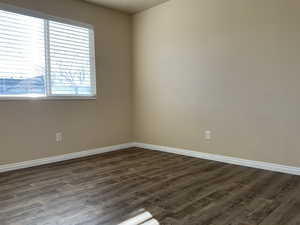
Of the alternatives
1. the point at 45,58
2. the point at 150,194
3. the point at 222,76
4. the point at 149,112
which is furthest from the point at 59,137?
the point at 222,76

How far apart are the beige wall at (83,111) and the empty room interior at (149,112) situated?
0.06 feet

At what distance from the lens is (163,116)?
163 inches

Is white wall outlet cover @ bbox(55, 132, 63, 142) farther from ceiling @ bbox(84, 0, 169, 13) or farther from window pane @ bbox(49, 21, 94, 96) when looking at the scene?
ceiling @ bbox(84, 0, 169, 13)

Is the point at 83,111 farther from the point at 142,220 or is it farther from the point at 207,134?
the point at 142,220

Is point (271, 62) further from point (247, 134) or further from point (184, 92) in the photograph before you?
point (184, 92)

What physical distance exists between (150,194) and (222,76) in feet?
6.37

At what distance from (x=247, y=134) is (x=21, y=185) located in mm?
2734

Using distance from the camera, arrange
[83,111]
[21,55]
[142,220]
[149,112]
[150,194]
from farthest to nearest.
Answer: [149,112] < [83,111] < [21,55] < [150,194] < [142,220]

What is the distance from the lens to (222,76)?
3.36 m

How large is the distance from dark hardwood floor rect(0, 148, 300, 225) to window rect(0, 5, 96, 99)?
112cm

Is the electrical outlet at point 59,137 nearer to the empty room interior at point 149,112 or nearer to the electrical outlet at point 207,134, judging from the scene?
the empty room interior at point 149,112

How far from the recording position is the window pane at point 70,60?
11.5 feet

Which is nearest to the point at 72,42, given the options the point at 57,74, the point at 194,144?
the point at 57,74

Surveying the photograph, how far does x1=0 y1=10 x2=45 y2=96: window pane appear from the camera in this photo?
10.00 feet
